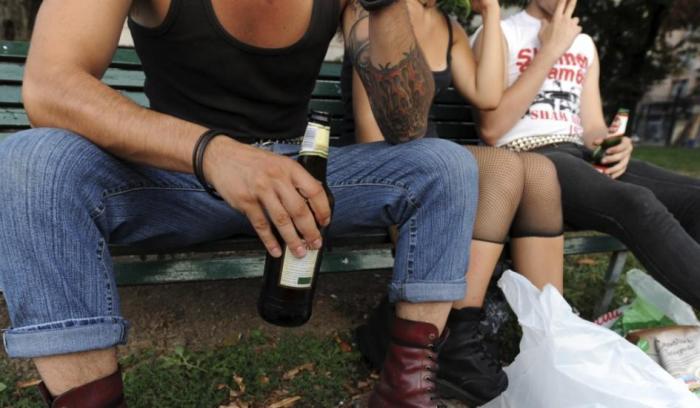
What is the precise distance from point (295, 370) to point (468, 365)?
745 mm

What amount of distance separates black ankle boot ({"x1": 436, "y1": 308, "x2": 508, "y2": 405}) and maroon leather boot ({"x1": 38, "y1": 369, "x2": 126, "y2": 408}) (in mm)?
979

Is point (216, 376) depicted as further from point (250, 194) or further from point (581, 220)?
point (581, 220)

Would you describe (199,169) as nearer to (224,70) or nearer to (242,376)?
(224,70)

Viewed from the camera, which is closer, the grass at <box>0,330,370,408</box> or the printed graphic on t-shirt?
the grass at <box>0,330,370,408</box>

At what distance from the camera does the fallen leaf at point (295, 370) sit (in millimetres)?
2037

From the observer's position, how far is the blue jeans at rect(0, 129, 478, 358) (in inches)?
43.4

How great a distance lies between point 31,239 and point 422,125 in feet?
3.78

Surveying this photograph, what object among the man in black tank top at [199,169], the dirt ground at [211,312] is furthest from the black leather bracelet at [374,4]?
the dirt ground at [211,312]

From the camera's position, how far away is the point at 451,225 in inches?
56.7

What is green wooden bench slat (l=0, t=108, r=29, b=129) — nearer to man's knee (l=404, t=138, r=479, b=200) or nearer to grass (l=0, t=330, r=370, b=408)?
grass (l=0, t=330, r=370, b=408)

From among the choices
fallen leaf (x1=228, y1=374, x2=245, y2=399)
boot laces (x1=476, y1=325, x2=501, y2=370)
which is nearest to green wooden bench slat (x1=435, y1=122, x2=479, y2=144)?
boot laces (x1=476, y1=325, x2=501, y2=370)

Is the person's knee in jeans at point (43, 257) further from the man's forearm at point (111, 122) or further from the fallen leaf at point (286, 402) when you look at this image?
the fallen leaf at point (286, 402)

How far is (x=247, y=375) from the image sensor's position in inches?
79.5

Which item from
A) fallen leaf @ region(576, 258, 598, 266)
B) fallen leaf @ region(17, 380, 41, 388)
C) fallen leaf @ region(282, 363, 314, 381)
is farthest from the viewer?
fallen leaf @ region(576, 258, 598, 266)
